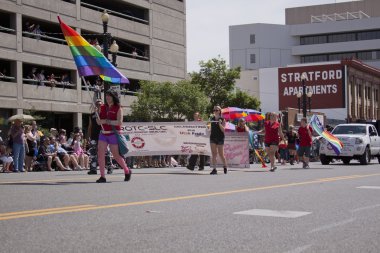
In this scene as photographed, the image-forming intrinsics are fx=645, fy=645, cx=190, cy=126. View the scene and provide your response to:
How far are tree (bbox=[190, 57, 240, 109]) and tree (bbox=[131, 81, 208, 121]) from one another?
15.2 metres

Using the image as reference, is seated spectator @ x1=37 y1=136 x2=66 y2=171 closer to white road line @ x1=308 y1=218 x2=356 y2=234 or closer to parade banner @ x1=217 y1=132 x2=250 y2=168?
parade banner @ x1=217 y1=132 x2=250 y2=168

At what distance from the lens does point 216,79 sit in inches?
2557

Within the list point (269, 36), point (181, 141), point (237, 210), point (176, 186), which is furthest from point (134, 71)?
point (269, 36)

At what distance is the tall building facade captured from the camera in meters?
102

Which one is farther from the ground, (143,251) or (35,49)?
(35,49)

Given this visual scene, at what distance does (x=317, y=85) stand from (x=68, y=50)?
39909 millimetres

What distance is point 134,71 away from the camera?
53.1 metres

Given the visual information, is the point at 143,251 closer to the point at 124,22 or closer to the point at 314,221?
the point at 314,221

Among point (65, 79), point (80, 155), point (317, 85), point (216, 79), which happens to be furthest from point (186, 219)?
point (317, 85)

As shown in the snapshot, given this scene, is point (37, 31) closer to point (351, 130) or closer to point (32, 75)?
point (32, 75)

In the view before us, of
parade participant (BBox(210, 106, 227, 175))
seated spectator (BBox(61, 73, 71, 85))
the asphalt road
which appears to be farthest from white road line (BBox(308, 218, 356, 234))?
seated spectator (BBox(61, 73, 71, 85))

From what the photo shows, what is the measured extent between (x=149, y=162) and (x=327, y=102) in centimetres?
5573

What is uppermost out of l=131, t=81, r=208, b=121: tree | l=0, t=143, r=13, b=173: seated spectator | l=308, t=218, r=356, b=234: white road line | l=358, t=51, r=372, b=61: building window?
l=358, t=51, r=372, b=61: building window

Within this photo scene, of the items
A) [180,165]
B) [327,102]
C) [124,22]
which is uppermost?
[124,22]
